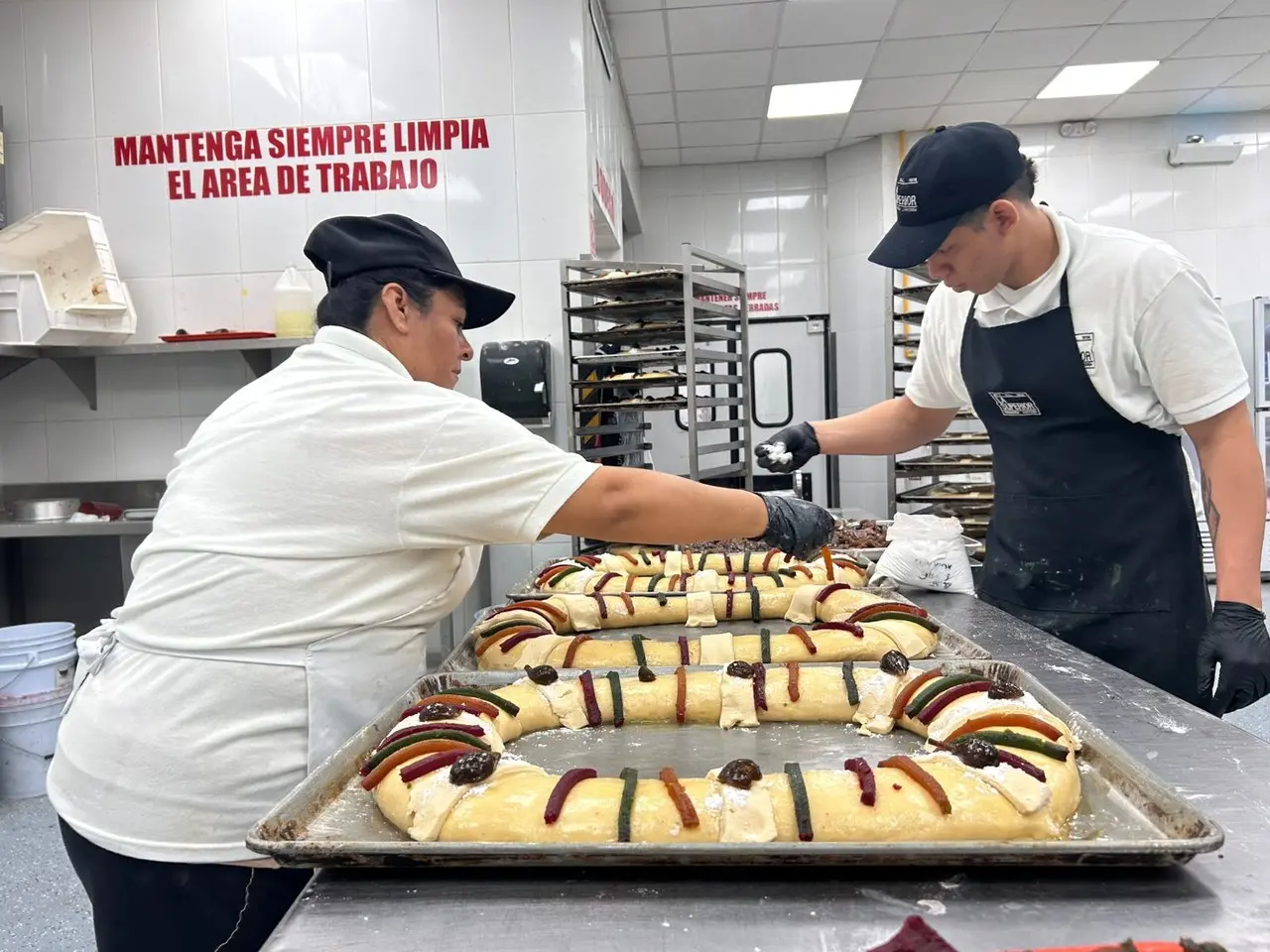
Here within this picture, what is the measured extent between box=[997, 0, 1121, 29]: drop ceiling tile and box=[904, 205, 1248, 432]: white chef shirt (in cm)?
342

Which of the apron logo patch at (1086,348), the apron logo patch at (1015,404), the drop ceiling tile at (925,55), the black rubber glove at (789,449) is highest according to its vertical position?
the drop ceiling tile at (925,55)

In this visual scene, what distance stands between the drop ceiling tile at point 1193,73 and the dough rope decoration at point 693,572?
16.1ft

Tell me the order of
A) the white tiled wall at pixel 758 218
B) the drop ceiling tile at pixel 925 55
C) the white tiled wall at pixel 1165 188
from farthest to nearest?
the white tiled wall at pixel 758 218
the white tiled wall at pixel 1165 188
the drop ceiling tile at pixel 925 55

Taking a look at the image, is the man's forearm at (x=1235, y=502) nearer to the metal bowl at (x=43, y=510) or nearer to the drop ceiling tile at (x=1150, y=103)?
the metal bowl at (x=43, y=510)

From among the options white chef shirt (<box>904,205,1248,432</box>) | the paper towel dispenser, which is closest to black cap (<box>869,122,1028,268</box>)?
white chef shirt (<box>904,205,1248,432</box>)

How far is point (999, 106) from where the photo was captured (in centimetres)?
610

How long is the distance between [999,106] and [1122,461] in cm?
514

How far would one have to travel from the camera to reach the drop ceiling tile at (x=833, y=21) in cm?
449

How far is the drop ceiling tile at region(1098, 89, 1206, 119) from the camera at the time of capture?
595 cm

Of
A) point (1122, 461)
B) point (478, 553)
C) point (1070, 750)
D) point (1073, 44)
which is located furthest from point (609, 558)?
point (1073, 44)

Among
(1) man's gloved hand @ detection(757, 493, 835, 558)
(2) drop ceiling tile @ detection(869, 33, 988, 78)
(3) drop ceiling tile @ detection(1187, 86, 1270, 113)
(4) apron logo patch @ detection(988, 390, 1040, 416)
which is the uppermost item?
(2) drop ceiling tile @ detection(869, 33, 988, 78)

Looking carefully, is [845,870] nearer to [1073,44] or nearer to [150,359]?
[150,359]

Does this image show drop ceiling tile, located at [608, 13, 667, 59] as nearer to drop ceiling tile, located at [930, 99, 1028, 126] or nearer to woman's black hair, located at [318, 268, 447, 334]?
drop ceiling tile, located at [930, 99, 1028, 126]

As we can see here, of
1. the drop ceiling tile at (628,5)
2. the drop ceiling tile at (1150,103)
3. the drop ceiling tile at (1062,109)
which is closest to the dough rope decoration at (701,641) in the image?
the drop ceiling tile at (628,5)
